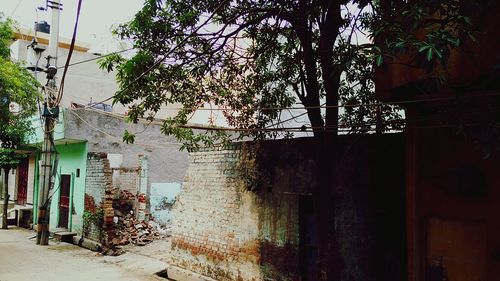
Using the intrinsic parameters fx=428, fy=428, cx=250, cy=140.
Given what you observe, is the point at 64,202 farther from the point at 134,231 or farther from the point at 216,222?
the point at 216,222

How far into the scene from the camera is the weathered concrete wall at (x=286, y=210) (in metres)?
6.13

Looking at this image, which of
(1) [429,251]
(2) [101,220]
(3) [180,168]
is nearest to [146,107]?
(1) [429,251]

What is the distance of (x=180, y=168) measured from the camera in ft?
49.5

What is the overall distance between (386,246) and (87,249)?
1013cm

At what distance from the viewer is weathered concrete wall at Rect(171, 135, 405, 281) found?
6129 millimetres

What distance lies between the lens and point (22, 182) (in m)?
20.2

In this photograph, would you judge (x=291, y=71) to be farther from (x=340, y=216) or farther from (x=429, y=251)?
(x=429, y=251)

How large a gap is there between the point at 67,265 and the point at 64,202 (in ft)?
18.4

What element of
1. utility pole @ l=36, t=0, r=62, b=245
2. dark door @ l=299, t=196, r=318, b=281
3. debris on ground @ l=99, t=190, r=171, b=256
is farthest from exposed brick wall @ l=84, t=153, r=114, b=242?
dark door @ l=299, t=196, r=318, b=281

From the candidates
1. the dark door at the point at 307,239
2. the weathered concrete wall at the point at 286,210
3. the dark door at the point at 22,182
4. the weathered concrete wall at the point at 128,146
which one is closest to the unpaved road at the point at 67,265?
the weathered concrete wall at the point at 286,210

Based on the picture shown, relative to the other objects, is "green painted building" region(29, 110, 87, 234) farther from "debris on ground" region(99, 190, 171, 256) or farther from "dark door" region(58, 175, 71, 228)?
"debris on ground" region(99, 190, 171, 256)

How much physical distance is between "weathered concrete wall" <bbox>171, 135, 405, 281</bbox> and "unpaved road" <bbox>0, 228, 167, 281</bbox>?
1.12 metres

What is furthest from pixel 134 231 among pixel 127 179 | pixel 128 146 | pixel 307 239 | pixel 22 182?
pixel 22 182

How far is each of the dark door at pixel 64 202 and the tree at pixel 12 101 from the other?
221 centimetres
